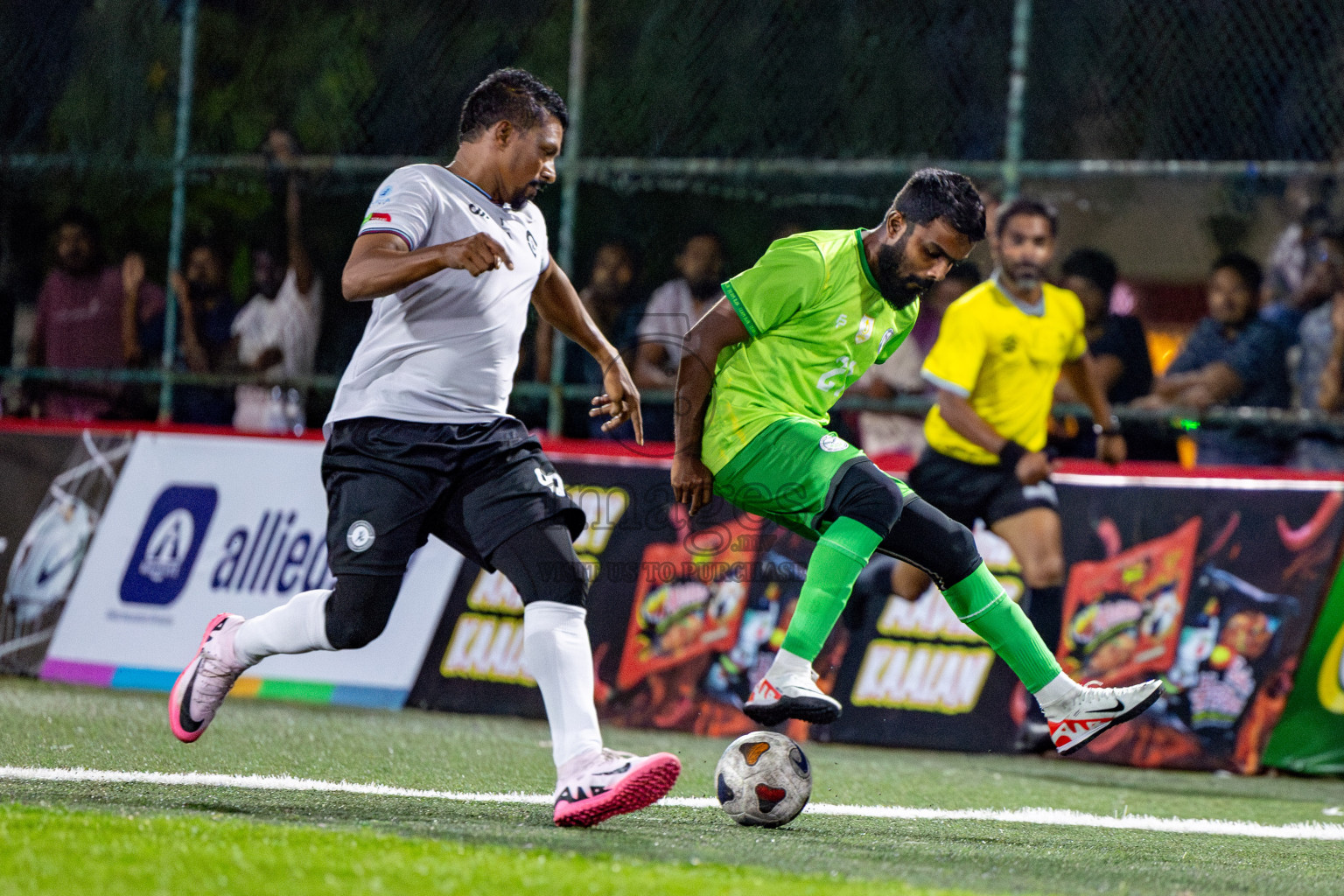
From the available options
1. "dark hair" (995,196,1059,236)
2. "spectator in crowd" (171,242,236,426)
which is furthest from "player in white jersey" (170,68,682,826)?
"spectator in crowd" (171,242,236,426)

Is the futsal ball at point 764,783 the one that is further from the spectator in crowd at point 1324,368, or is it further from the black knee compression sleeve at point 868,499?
the spectator in crowd at point 1324,368

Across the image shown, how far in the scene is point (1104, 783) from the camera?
689 centimetres

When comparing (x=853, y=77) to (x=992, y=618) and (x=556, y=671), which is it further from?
(x=556, y=671)

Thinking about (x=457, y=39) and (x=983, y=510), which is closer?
(x=983, y=510)

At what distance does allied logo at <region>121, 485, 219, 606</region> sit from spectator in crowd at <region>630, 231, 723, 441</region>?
7.53ft

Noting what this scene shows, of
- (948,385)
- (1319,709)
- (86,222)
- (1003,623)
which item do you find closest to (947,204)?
(1003,623)

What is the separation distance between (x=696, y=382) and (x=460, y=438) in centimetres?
79

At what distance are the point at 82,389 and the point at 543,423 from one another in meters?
2.88

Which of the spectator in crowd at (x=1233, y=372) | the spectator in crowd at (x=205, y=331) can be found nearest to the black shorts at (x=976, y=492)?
the spectator in crowd at (x=1233, y=372)

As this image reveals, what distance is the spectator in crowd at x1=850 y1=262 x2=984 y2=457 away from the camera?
349 inches

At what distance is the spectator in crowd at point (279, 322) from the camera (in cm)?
990

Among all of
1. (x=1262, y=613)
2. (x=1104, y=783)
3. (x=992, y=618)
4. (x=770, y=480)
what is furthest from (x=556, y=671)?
(x=1262, y=613)

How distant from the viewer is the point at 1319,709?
743 centimetres

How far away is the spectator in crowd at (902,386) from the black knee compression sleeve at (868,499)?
3.81m
